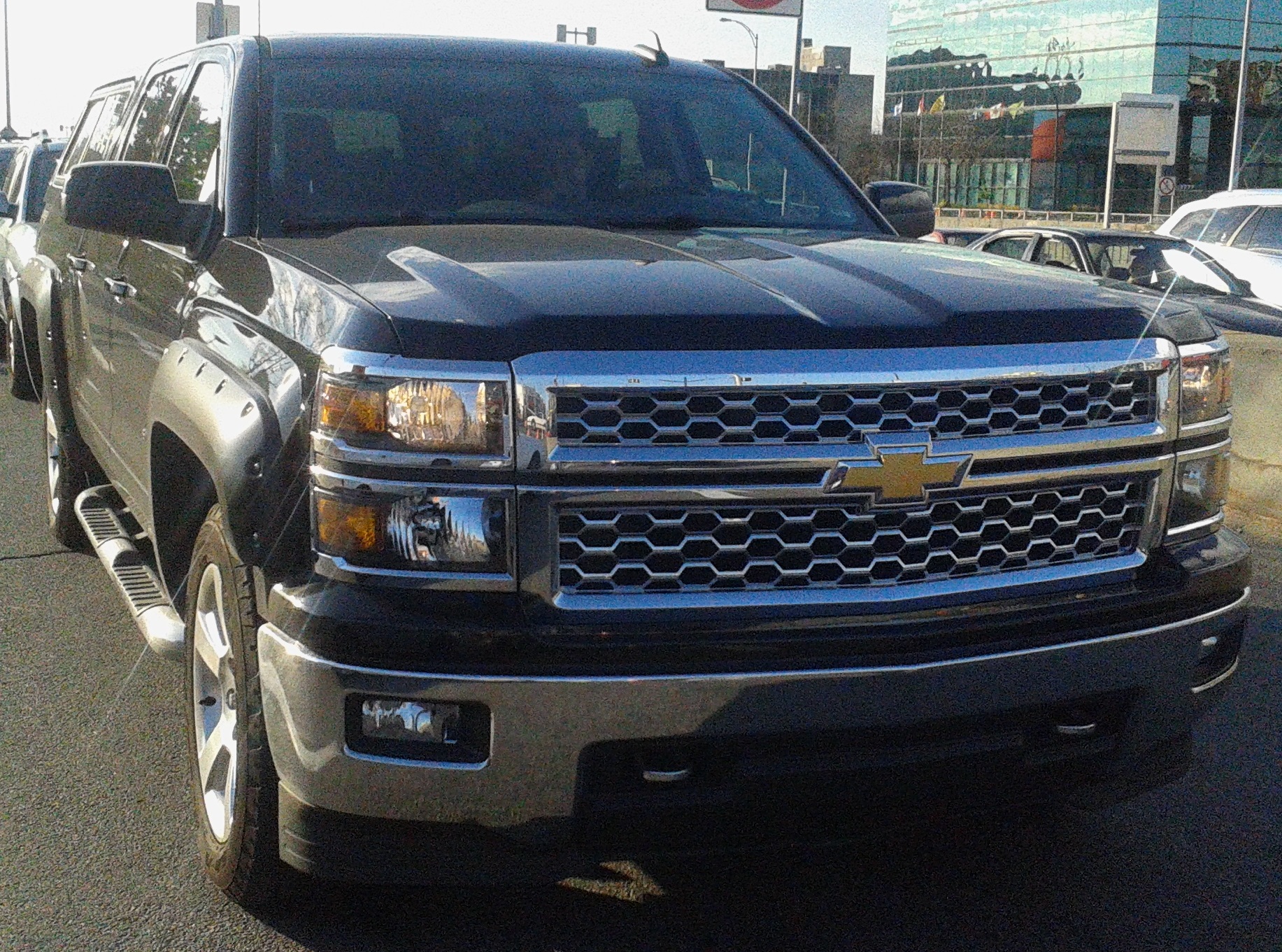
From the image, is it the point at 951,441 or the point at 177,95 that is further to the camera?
the point at 177,95

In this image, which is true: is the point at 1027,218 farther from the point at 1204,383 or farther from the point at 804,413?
the point at 804,413

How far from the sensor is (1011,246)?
1280 centimetres

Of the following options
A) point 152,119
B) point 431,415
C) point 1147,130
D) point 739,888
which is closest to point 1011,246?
point 152,119

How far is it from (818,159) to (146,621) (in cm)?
246

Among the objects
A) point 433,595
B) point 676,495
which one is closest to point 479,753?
point 433,595

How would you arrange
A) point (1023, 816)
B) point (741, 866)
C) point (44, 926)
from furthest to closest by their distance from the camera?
1. point (1023, 816)
2. point (44, 926)
3. point (741, 866)

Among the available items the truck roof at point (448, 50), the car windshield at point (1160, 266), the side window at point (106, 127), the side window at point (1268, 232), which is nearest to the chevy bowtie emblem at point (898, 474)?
the truck roof at point (448, 50)

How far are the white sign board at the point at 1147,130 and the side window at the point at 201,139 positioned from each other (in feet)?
113

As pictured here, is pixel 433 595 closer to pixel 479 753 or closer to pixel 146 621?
pixel 479 753

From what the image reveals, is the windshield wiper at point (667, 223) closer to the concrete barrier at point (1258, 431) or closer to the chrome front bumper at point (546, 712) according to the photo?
the chrome front bumper at point (546, 712)

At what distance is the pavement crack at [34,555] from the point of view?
6316mm

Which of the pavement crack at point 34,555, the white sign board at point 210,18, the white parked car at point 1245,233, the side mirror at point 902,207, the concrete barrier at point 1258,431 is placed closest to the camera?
the side mirror at point 902,207

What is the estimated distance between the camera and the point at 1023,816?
3707mm

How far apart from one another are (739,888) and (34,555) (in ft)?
13.5
